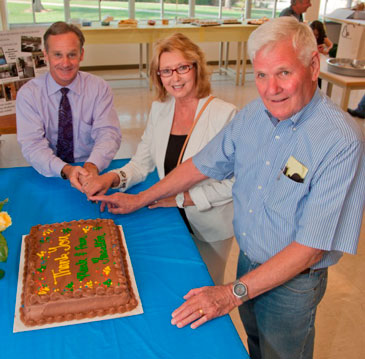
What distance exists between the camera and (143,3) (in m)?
7.89

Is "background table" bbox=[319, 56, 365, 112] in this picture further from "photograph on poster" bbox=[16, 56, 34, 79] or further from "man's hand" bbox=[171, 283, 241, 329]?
"man's hand" bbox=[171, 283, 241, 329]

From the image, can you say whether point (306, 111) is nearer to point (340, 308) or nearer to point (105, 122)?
point (105, 122)

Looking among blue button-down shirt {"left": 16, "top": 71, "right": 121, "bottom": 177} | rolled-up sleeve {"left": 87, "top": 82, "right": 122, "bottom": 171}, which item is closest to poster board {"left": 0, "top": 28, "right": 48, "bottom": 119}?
blue button-down shirt {"left": 16, "top": 71, "right": 121, "bottom": 177}

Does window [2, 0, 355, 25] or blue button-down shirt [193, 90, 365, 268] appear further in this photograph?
window [2, 0, 355, 25]

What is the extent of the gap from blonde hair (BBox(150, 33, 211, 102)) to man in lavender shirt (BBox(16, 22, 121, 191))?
532 millimetres

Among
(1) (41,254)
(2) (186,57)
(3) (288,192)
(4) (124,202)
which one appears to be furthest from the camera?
(2) (186,57)

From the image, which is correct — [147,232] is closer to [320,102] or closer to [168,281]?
[168,281]

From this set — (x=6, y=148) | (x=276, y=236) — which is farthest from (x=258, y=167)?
(x=6, y=148)

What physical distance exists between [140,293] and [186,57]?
1064 mm

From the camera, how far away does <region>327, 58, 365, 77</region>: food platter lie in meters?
3.93

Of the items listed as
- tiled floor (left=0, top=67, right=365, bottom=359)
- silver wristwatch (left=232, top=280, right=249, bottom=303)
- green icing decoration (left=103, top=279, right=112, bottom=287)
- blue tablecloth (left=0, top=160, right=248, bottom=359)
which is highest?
green icing decoration (left=103, top=279, right=112, bottom=287)

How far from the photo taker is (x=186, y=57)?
6.07ft

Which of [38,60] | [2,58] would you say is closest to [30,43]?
[38,60]

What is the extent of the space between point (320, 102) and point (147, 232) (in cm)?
80
